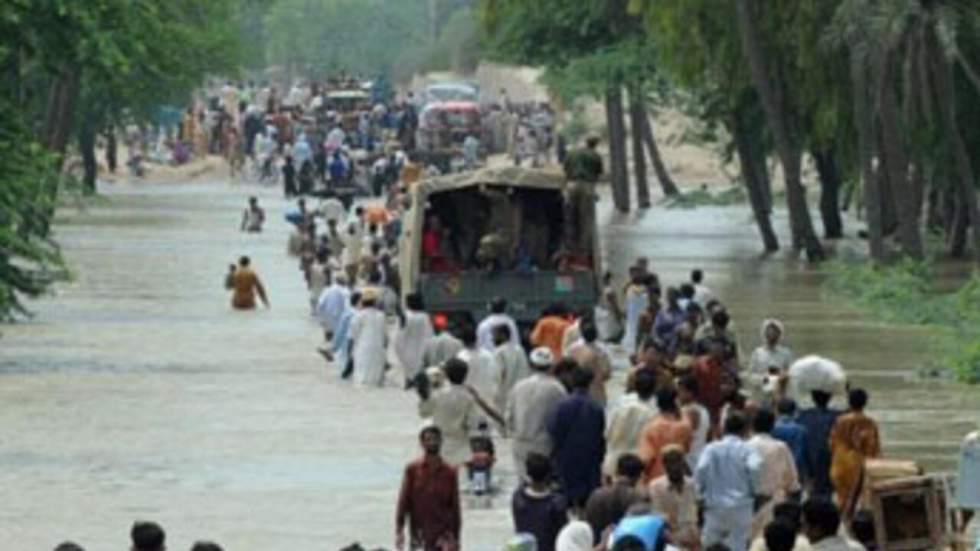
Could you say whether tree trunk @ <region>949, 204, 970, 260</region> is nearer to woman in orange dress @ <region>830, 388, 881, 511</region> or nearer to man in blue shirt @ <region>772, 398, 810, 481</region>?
man in blue shirt @ <region>772, 398, 810, 481</region>

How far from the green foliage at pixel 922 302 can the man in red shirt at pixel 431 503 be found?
1742cm

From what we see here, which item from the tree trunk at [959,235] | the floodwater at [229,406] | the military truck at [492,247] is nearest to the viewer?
the floodwater at [229,406]

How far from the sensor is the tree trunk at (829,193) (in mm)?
70125

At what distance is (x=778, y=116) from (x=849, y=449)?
131ft

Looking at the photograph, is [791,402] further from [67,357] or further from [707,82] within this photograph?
[707,82]

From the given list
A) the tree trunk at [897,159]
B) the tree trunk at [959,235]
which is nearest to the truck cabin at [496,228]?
the tree trunk at [897,159]

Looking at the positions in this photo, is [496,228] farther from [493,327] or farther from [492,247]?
[493,327]

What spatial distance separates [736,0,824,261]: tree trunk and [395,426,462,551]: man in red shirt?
4045cm

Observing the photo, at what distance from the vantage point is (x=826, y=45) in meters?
57.5

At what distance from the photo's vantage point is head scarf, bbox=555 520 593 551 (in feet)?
63.1

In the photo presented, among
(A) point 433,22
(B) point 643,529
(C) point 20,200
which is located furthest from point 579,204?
(A) point 433,22

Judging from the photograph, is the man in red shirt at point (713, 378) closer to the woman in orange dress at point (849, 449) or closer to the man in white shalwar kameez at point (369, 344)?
the woman in orange dress at point (849, 449)

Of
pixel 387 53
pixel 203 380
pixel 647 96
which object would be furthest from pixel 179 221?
pixel 387 53

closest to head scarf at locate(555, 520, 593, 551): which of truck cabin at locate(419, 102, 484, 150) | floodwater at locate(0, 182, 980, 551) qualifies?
floodwater at locate(0, 182, 980, 551)
